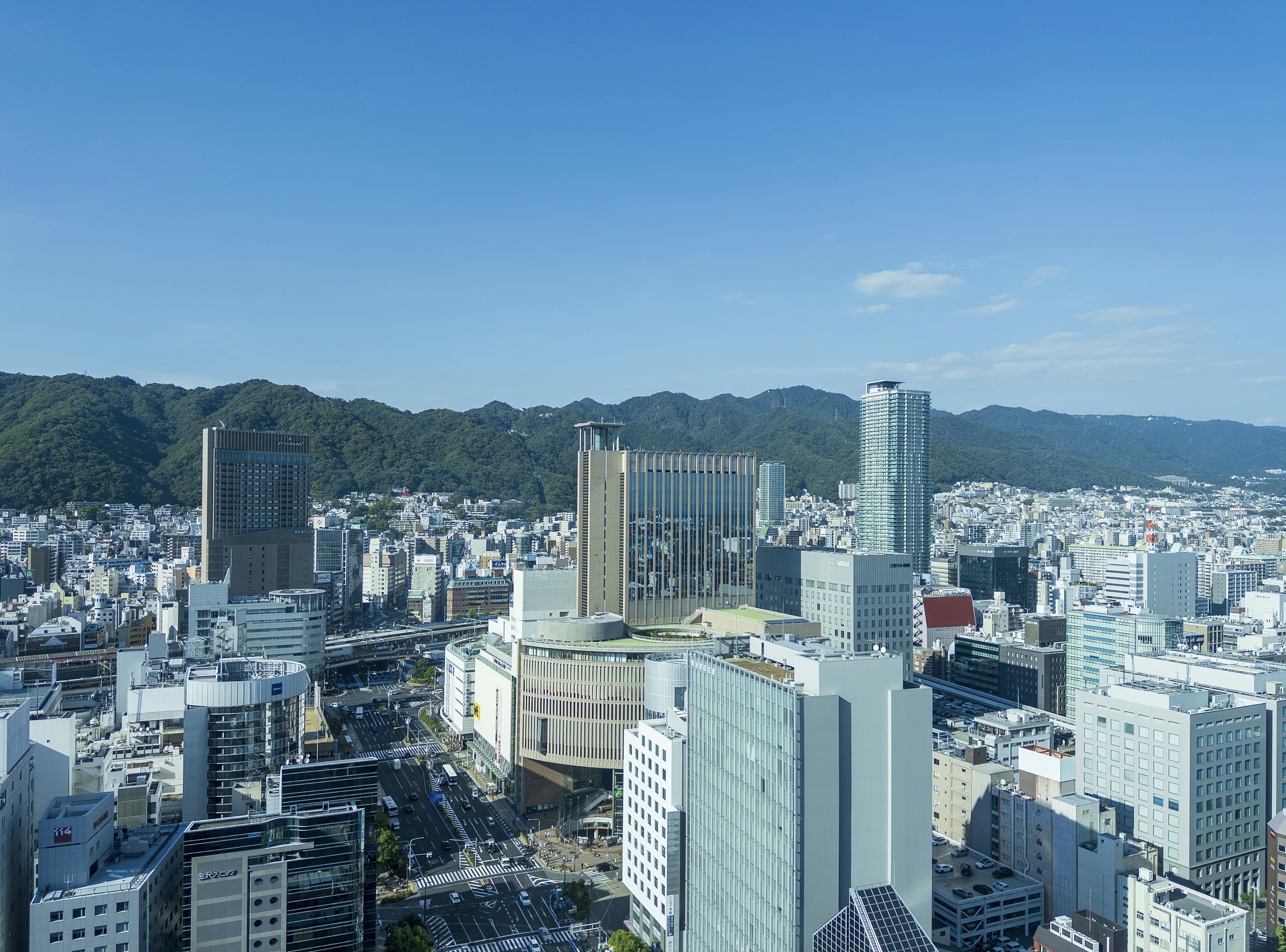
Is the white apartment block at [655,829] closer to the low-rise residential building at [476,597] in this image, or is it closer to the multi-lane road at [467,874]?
the multi-lane road at [467,874]

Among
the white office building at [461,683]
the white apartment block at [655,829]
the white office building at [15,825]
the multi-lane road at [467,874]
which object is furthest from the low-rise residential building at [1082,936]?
the white office building at [461,683]

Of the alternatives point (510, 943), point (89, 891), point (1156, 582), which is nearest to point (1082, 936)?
point (510, 943)

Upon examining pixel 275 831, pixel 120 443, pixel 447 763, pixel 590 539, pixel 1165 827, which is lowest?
pixel 447 763

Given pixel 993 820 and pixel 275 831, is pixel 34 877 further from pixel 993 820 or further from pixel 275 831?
pixel 993 820

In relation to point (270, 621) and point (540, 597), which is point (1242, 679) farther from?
point (270, 621)

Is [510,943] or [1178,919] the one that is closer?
[1178,919]

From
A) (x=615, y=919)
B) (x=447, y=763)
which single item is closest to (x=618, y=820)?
(x=615, y=919)

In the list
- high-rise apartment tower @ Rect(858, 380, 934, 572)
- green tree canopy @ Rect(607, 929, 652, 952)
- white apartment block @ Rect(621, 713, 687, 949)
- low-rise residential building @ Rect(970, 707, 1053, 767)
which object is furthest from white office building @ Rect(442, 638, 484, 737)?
high-rise apartment tower @ Rect(858, 380, 934, 572)
